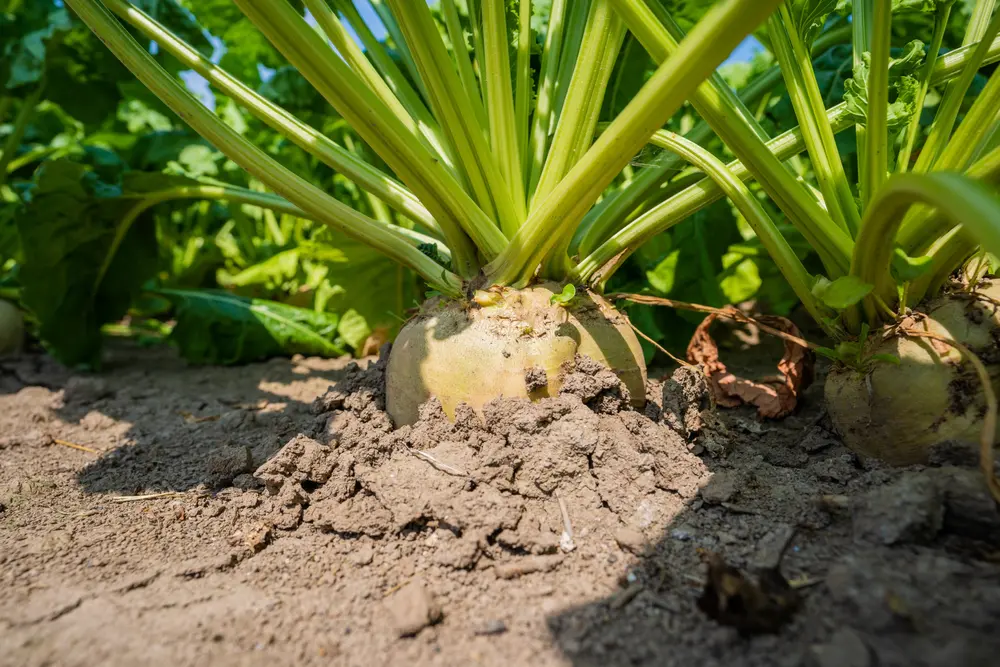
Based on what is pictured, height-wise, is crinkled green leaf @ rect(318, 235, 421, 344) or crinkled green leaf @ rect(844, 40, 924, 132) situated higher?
crinkled green leaf @ rect(844, 40, 924, 132)

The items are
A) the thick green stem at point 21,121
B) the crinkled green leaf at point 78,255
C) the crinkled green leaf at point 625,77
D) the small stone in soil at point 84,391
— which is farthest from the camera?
the thick green stem at point 21,121

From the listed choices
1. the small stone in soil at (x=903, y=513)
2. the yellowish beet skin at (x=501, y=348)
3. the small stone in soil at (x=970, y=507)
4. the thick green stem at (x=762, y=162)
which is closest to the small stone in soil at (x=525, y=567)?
the yellowish beet skin at (x=501, y=348)

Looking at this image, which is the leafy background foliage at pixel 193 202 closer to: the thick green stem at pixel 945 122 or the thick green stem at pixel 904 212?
the thick green stem at pixel 945 122

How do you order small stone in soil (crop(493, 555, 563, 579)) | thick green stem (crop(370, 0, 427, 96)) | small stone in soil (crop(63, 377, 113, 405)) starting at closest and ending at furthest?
small stone in soil (crop(493, 555, 563, 579)), thick green stem (crop(370, 0, 427, 96)), small stone in soil (crop(63, 377, 113, 405))

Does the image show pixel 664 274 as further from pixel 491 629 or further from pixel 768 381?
pixel 491 629

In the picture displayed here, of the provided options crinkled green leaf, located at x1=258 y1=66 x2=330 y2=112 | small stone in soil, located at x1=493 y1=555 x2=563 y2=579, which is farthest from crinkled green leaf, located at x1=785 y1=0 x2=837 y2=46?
crinkled green leaf, located at x1=258 y1=66 x2=330 y2=112

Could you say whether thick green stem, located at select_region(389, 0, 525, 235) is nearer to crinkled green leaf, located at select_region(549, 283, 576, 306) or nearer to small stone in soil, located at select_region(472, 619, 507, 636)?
crinkled green leaf, located at select_region(549, 283, 576, 306)
